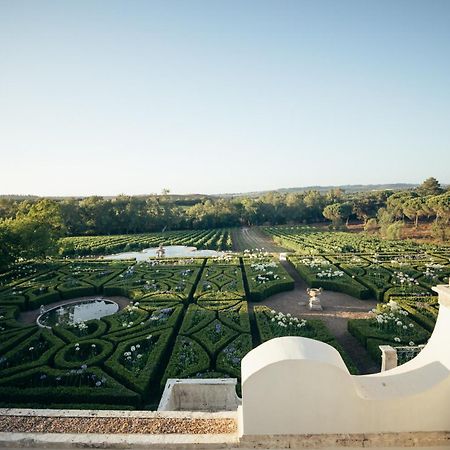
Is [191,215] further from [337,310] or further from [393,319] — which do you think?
[393,319]

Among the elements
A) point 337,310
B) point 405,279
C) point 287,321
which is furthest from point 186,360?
point 405,279

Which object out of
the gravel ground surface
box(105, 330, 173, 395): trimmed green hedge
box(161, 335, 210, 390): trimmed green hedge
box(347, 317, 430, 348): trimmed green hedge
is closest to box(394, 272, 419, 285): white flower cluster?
box(347, 317, 430, 348): trimmed green hedge

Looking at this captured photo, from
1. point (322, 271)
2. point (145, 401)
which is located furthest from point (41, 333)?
point (322, 271)

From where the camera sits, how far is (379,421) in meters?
4.36

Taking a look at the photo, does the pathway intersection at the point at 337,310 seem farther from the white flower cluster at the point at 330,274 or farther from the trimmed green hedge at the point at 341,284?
the white flower cluster at the point at 330,274

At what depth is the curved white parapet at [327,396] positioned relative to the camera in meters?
4.18

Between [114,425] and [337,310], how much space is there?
524 inches

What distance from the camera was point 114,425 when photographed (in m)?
5.13

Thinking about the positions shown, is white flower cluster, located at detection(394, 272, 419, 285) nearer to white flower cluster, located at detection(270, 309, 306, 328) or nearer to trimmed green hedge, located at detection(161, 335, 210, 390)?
white flower cluster, located at detection(270, 309, 306, 328)

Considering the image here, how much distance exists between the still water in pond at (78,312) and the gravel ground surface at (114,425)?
1057cm

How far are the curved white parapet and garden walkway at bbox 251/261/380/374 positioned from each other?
7354 mm

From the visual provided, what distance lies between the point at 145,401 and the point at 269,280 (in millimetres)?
11693

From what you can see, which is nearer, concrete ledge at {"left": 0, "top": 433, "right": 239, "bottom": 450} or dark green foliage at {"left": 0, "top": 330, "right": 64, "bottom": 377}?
concrete ledge at {"left": 0, "top": 433, "right": 239, "bottom": 450}

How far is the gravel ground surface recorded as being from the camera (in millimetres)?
4875
